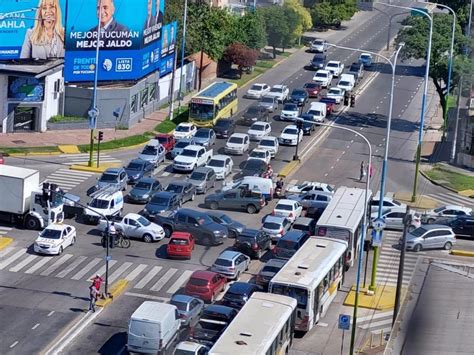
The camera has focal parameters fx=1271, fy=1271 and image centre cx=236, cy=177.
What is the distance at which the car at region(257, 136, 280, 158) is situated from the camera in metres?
85.6

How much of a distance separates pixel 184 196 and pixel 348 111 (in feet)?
115

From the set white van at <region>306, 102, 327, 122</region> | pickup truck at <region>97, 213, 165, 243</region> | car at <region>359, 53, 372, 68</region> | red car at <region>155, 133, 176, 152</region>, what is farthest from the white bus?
car at <region>359, 53, 372, 68</region>

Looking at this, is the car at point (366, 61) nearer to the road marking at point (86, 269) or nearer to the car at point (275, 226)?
the car at point (275, 226)

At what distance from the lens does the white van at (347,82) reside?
11019 centimetres

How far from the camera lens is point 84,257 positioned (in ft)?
206

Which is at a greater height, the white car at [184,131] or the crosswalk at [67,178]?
the white car at [184,131]

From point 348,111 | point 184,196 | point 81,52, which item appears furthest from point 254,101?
point 184,196

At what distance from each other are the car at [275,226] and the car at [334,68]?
52.0 meters

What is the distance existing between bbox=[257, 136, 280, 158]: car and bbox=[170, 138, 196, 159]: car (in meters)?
4.75

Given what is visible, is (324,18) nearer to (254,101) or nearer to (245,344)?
(254,101)

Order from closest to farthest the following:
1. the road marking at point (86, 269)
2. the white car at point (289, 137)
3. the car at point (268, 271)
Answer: the car at point (268, 271) < the road marking at point (86, 269) < the white car at point (289, 137)

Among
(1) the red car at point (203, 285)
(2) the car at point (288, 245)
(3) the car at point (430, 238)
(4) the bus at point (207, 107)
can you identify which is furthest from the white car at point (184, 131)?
(1) the red car at point (203, 285)

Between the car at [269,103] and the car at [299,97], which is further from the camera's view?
the car at [299,97]

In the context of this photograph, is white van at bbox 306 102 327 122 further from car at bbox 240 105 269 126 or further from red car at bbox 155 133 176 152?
red car at bbox 155 133 176 152
